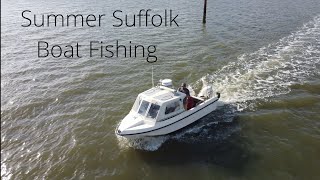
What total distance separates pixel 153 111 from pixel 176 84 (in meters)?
6.81

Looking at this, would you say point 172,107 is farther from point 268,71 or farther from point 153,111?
point 268,71

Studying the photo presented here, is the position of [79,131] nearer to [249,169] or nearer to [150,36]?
[249,169]

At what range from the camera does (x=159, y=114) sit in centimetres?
1789

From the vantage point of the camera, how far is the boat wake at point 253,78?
18734mm

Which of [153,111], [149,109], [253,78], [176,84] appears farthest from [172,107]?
[253,78]

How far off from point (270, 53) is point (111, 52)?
15093 mm

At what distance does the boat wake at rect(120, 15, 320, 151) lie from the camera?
18.7 metres

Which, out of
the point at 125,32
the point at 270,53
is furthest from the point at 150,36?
the point at 270,53

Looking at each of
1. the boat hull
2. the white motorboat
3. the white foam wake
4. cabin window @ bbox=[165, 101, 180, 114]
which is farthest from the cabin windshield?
the white foam wake

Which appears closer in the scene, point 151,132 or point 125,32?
point 151,132

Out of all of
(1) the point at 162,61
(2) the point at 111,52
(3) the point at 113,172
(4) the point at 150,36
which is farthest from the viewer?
(4) the point at 150,36

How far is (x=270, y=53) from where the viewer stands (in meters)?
30.1

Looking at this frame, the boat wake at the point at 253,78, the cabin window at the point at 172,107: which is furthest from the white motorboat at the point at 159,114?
the boat wake at the point at 253,78

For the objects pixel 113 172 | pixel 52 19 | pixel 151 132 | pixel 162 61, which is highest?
pixel 52 19
